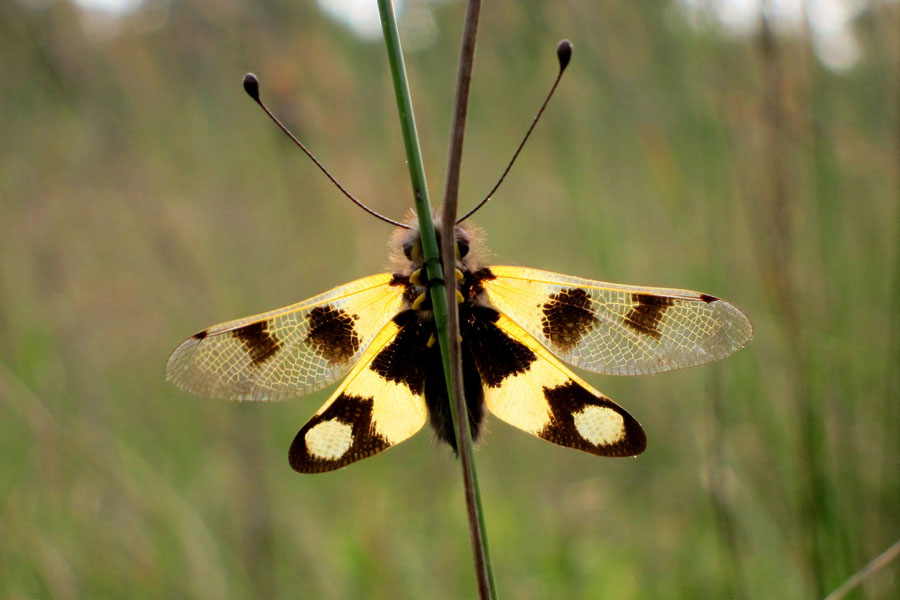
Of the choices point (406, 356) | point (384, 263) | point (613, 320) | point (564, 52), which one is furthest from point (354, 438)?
point (384, 263)

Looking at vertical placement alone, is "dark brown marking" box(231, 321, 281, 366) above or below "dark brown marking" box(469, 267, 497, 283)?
below

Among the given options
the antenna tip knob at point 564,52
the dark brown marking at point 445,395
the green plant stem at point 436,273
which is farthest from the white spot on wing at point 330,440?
the antenna tip knob at point 564,52

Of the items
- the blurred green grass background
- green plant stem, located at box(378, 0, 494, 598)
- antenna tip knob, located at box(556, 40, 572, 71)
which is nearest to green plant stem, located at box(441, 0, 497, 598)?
green plant stem, located at box(378, 0, 494, 598)

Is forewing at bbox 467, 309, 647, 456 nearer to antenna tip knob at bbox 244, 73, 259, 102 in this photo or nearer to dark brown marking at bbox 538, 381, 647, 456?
dark brown marking at bbox 538, 381, 647, 456

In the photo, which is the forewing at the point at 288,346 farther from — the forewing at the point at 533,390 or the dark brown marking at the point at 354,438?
the forewing at the point at 533,390

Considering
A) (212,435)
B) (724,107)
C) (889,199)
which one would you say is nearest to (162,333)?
(212,435)

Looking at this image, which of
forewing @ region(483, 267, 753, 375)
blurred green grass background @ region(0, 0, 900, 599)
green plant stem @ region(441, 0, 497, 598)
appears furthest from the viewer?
blurred green grass background @ region(0, 0, 900, 599)

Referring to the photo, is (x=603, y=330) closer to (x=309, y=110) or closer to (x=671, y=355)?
(x=671, y=355)
